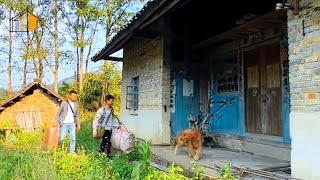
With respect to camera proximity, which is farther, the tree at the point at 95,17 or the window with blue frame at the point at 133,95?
the tree at the point at 95,17

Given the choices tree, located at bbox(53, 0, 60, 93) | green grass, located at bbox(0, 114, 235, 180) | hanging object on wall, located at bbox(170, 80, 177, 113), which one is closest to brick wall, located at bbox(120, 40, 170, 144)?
hanging object on wall, located at bbox(170, 80, 177, 113)

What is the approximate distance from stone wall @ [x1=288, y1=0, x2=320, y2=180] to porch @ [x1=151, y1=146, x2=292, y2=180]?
39cm

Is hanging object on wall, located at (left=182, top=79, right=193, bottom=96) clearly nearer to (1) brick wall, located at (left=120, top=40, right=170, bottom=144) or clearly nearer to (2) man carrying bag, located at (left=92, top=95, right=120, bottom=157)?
(1) brick wall, located at (left=120, top=40, right=170, bottom=144)

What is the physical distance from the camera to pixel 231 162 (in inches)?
242

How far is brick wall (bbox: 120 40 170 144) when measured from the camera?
30.6 ft

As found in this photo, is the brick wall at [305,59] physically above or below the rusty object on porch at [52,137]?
above

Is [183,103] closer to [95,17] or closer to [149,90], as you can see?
Answer: [149,90]

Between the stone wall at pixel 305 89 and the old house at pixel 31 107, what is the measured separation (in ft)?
31.8

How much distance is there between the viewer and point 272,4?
7.34m

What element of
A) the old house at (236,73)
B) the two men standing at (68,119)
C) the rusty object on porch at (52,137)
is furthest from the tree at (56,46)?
the rusty object on porch at (52,137)

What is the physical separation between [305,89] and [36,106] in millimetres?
10780

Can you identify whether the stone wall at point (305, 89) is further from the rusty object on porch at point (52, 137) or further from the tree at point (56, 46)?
the tree at point (56, 46)

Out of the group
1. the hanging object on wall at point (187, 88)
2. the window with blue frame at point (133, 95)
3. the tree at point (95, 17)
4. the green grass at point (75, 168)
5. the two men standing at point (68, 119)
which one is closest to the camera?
the green grass at point (75, 168)

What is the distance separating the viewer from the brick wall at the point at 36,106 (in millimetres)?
12859
